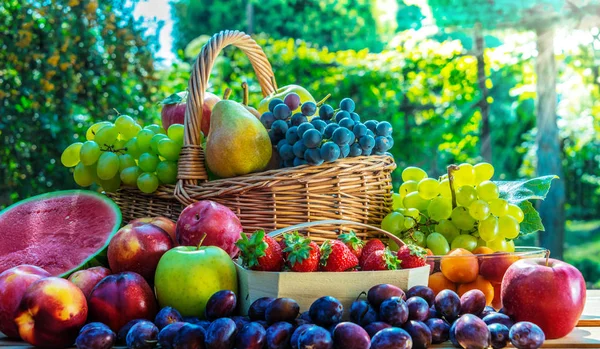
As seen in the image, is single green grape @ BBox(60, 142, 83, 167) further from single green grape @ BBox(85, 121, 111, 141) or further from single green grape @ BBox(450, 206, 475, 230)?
single green grape @ BBox(450, 206, 475, 230)

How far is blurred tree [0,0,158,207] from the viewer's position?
3.55m

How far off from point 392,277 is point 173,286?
486mm

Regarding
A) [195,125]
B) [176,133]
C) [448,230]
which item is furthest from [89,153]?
[448,230]

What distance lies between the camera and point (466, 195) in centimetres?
189

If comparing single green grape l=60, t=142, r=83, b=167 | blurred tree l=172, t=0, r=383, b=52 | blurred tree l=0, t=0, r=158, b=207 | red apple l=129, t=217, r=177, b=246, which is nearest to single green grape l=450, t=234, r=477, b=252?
red apple l=129, t=217, r=177, b=246

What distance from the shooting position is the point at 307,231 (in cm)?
178

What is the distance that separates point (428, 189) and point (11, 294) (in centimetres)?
126

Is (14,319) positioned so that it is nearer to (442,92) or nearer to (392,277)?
(392,277)

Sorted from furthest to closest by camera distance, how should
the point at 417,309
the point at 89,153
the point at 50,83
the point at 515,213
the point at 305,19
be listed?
the point at 305,19, the point at 50,83, the point at 89,153, the point at 515,213, the point at 417,309

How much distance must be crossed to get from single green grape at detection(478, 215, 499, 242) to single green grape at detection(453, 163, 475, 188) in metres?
0.18

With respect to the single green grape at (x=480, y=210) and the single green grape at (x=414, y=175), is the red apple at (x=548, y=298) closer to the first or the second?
the single green grape at (x=480, y=210)

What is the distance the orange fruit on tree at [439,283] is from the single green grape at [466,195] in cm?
40

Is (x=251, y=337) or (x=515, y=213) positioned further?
(x=515, y=213)

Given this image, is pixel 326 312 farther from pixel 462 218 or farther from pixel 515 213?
pixel 515 213
